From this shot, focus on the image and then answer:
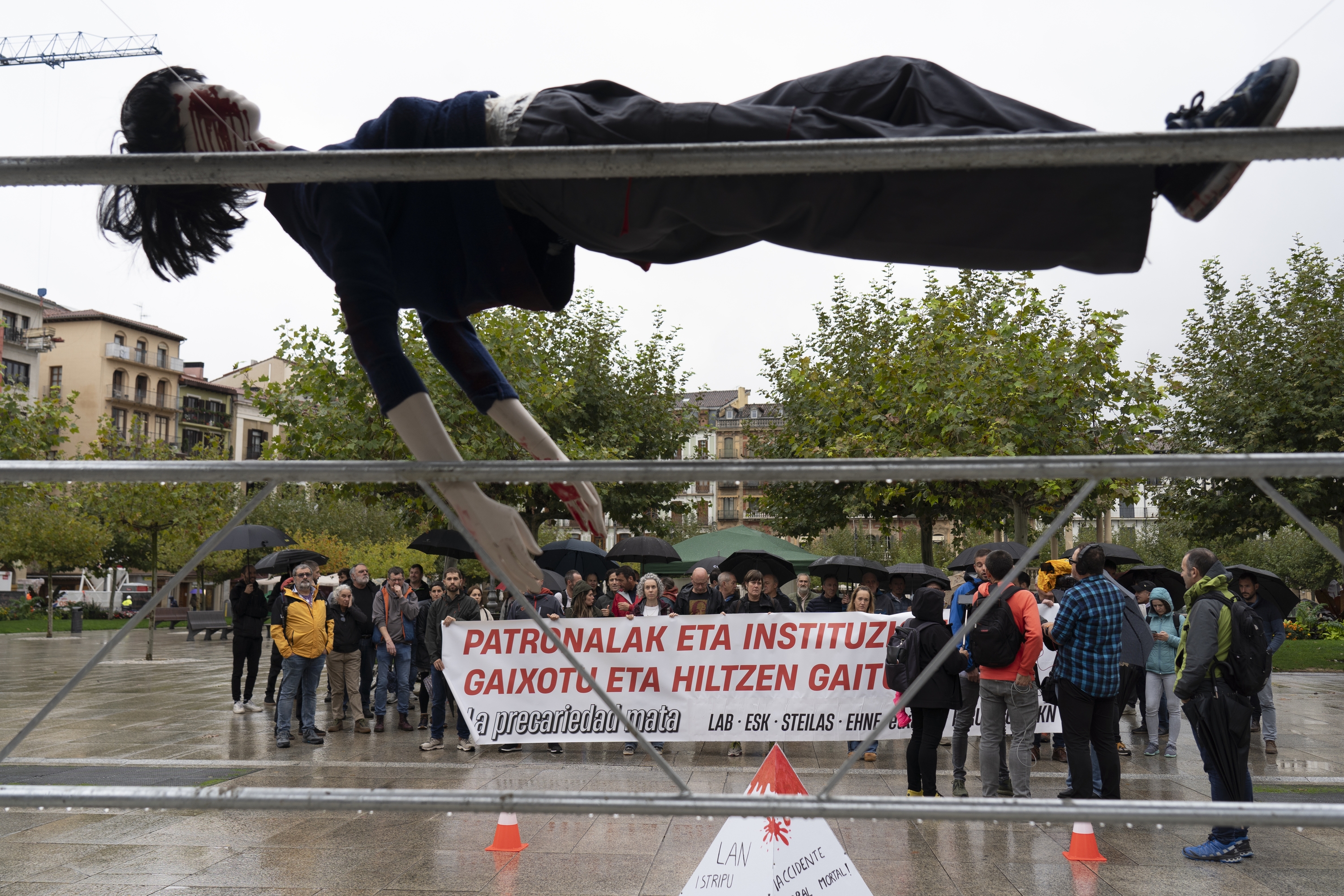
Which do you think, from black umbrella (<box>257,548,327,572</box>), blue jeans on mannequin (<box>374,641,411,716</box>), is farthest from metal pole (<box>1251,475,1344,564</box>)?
black umbrella (<box>257,548,327,572</box>)

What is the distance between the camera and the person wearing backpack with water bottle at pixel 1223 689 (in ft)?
19.9

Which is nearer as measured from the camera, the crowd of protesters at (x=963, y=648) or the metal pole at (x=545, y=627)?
the metal pole at (x=545, y=627)

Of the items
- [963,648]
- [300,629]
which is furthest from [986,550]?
[300,629]

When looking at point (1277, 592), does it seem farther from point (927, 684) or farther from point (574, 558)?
point (574, 558)

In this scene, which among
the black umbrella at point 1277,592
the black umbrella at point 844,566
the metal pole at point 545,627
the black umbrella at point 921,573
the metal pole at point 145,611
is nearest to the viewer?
the metal pole at point 545,627

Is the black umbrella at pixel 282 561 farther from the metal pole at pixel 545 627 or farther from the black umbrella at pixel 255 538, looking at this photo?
the metal pole at pixel 545 627

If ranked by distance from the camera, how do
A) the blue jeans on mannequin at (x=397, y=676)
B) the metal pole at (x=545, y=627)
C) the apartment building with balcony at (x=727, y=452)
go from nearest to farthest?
the metal pole at (x=545, y=627) < the blue jeans on mannequin at (x=397, y=676) < the apartment building with balcony at (x=727, y=452)

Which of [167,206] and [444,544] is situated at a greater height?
[167,206]

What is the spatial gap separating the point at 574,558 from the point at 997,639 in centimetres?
880

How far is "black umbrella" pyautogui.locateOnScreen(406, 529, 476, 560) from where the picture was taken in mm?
12031

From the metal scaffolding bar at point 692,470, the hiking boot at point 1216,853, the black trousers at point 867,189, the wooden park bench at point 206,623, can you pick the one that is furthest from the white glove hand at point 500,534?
the wooden park bench at point 206,623

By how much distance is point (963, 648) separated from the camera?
773 cm

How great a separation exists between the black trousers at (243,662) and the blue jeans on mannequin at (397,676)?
2239 mm

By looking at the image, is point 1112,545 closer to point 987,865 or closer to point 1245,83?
point 987,865
